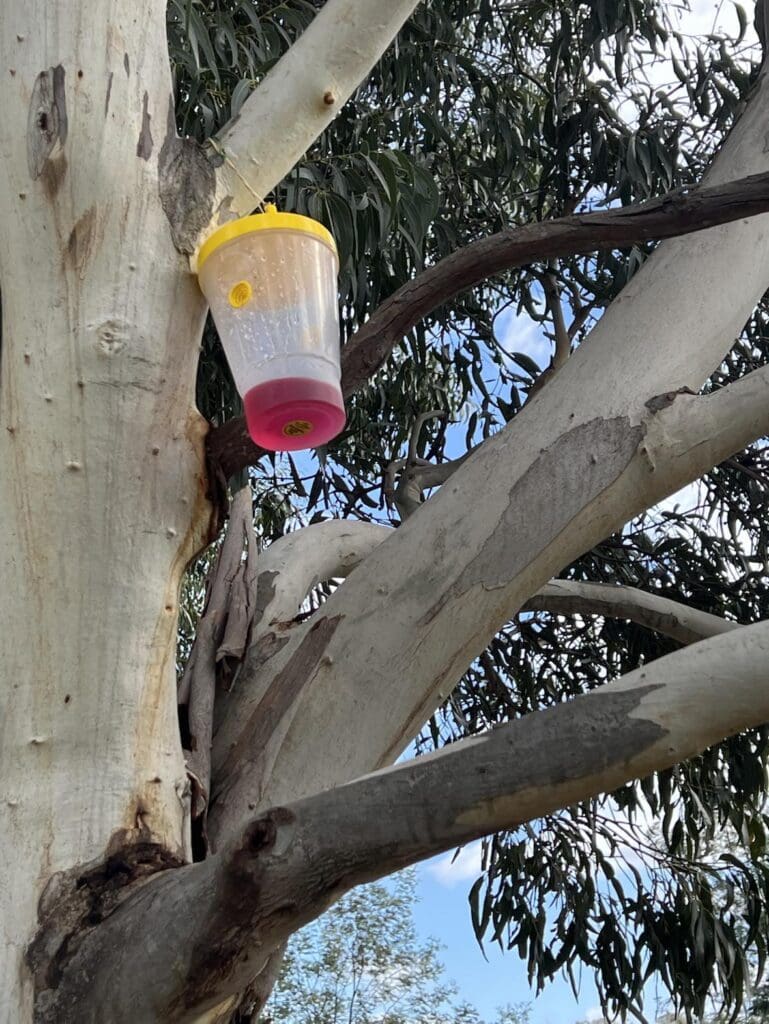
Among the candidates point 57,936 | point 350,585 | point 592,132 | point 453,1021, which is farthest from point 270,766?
point 453,1021

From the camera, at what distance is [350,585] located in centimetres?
156

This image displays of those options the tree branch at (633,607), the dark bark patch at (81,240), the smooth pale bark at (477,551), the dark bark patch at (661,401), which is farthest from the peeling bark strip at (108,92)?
the tree branch at (633,607)

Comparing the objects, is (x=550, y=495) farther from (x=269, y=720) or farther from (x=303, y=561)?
(x=303, y=561)

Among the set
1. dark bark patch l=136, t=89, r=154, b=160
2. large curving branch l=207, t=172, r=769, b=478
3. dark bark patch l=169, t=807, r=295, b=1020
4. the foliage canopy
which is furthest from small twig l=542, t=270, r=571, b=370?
dark bark patch l=169, t=807, r=295, b=1020

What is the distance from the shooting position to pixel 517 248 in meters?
1.42

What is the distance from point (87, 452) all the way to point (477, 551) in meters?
0.48

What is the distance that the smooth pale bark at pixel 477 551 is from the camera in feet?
4.83

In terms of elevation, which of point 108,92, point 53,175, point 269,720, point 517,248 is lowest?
point 269,720

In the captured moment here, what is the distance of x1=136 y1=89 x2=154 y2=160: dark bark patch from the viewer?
1.48 metres

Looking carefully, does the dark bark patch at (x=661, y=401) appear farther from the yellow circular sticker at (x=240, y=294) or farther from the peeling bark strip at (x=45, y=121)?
the peeling bark strip at (x=45, y=121)

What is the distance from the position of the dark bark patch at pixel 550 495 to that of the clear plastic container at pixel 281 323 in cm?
30

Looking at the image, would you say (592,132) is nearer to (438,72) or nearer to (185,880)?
(438,72)

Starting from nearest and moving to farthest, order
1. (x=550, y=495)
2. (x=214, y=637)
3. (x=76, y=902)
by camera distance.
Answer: (x=76, y=902) → (x=550, y=495) → (x=214, y=637)

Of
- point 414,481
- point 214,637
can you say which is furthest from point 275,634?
point 414,481
